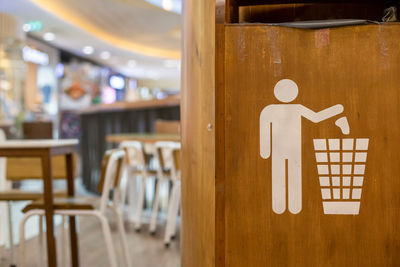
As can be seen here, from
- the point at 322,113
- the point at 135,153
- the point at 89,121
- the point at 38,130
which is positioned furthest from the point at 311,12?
the point at 38,130

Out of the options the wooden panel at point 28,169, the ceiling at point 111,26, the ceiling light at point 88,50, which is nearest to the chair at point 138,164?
the wooden panel at point 28,169

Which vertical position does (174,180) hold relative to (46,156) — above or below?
below

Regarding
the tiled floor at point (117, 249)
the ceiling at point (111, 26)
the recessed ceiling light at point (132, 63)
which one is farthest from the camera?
the recessed ceiling light at point (132, 63)

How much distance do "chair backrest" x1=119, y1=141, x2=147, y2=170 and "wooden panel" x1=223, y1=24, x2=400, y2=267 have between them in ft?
8.04

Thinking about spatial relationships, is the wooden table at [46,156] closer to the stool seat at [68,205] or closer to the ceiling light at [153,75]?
the stool seat at [68,205]

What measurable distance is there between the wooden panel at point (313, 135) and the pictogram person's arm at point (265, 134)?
16 millimetres

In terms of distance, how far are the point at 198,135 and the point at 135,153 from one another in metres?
2.47

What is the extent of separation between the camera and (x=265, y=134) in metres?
1.31

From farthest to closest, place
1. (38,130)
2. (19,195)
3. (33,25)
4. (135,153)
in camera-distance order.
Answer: (33,25) → (38,130) → (135,153) → (19,195)

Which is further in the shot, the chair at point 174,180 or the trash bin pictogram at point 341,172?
the chair at point 174,180

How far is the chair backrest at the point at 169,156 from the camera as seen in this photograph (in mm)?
3414

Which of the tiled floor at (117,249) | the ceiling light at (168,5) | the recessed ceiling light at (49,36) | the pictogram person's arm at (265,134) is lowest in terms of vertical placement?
the tiled floor at (117,249)

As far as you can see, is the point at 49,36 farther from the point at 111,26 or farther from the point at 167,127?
the point at 167,127

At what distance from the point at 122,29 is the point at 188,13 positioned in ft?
27.9
